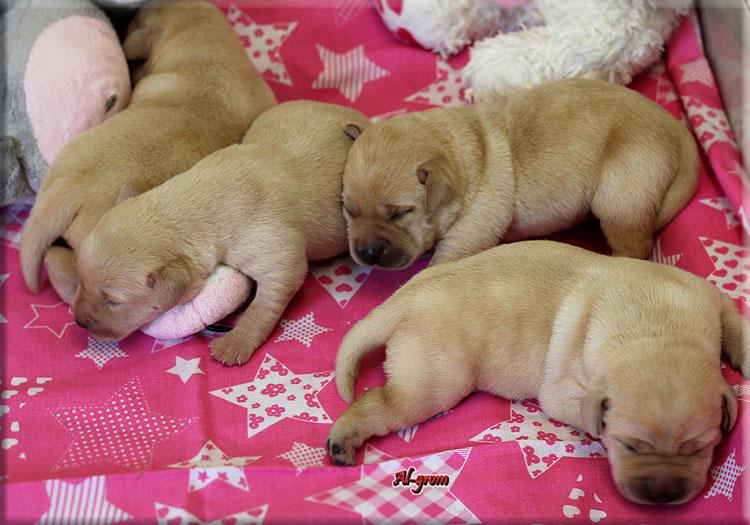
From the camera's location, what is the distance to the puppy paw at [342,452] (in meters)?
2.50

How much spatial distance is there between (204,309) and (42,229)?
26.0 inches

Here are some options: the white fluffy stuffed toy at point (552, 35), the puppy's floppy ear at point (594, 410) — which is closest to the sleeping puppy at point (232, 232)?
the white fluffy stuffed toy at point (552, 35)

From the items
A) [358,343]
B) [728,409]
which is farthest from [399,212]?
[728,409]

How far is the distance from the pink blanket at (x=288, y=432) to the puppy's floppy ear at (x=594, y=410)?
22cm

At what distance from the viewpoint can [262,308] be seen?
296 centimetres

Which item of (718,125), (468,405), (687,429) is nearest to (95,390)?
(468,405)

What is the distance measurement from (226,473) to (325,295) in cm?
92

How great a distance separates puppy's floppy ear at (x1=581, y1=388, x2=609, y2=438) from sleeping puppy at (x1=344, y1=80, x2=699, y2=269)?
889 millimetres

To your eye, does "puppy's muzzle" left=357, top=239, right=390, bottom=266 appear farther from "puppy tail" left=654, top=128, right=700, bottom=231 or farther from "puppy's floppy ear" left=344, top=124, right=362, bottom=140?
"puppy tail" left=654, top=128, right=700, bottom=231

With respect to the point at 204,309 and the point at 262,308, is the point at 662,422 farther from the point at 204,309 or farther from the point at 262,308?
the point at 204,309

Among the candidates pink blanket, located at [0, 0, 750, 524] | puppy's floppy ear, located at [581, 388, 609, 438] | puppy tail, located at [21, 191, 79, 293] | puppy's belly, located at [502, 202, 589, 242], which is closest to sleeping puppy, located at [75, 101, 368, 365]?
pink blanket, located at [0, 0, 750, 524]

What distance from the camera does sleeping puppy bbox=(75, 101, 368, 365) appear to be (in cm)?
276

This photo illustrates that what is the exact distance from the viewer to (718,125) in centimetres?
344

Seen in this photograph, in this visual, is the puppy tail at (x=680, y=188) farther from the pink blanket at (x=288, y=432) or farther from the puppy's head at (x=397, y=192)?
the puppy's head at (x=397, y=192)
